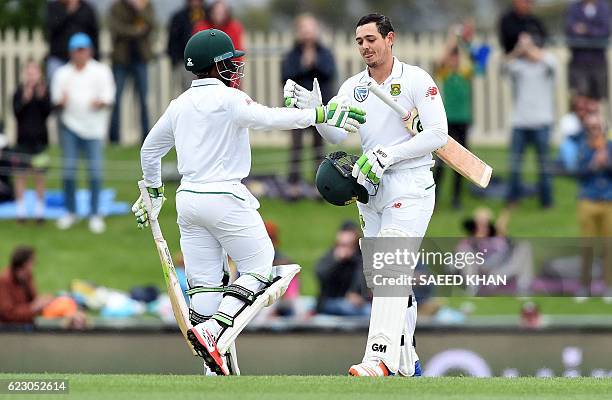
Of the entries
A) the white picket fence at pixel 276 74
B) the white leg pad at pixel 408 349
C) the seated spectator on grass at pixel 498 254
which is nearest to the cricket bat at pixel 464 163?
the white leg pad at pixel 408 349

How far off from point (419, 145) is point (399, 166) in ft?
0.77

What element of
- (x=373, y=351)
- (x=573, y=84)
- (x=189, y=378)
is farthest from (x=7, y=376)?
(x=573, y=84)

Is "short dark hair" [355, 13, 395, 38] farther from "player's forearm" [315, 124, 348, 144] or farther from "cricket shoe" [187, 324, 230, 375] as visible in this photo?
"cricket shoe" [187, 324, 230, 375]

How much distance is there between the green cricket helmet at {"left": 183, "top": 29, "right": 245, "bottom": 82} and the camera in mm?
9391

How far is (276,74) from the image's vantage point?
20.3m

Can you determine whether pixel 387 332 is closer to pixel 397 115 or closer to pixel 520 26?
pixel 397 115

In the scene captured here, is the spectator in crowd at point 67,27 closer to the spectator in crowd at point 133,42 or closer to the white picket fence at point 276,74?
the spectator in crowd at point 133,42

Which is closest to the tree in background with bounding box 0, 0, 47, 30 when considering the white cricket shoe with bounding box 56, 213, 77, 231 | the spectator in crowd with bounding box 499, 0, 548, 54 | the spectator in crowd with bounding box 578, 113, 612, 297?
the white cricket shoe with bounding box 56, 213, 77, 231

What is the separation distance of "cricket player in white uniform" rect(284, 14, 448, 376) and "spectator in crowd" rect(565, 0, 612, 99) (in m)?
8.83

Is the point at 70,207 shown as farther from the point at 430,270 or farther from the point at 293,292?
the point at 430,270

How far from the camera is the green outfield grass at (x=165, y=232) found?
55.1 feet

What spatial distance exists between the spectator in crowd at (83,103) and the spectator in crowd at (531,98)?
4.55 m

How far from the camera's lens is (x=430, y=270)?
11.6 m

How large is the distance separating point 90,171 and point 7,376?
7024mm
